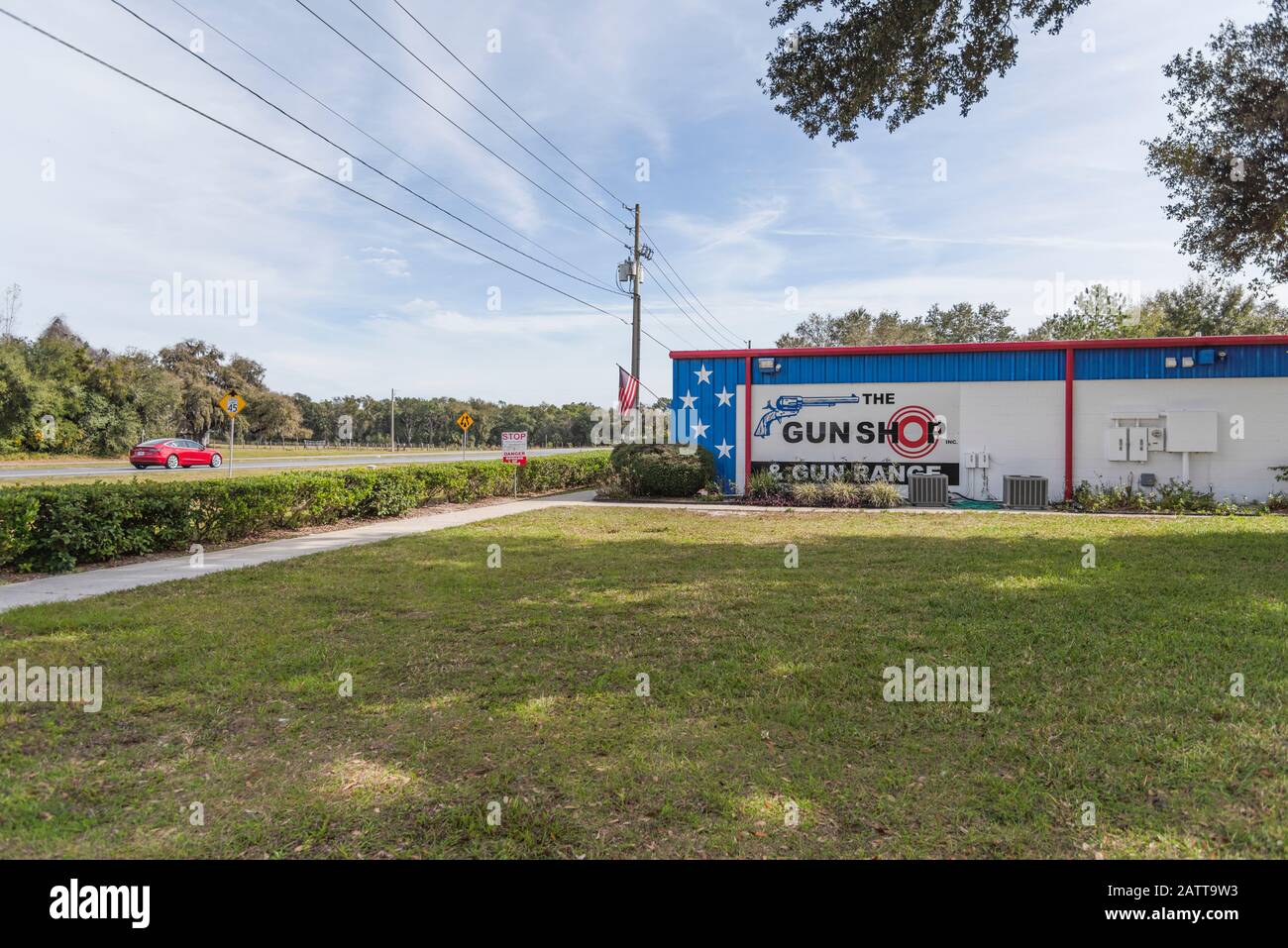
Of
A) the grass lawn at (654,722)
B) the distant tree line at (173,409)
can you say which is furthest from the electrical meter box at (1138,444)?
the distant tree line at (173,409)

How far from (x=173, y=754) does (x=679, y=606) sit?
13.9 ft

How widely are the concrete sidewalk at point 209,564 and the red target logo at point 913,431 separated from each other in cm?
987

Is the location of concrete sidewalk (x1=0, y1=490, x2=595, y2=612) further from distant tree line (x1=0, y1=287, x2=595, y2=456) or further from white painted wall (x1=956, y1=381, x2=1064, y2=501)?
distant tree line (x1=0, y1=287, x2=595, y2=456)

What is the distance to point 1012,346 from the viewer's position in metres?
16.2

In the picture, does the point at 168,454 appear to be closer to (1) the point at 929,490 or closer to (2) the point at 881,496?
(2) the point at 881,496

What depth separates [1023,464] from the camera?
53.7 feet

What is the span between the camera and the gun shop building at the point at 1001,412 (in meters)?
15.2

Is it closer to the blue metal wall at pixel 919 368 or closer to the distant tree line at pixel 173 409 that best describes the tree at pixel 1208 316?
the blue metal wall at pixel 919 368

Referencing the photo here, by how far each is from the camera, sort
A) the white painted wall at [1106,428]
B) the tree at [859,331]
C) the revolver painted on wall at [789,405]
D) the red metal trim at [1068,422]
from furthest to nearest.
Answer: the tree at [859,331], the revolver painted on wall at [789,405], the red metal trim at [1068,422], the white painted wall at [1106,428]

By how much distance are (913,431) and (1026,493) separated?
2886mm

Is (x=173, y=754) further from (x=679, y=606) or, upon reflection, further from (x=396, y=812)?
(x=679, y=606)

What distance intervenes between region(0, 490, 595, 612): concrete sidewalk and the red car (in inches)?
863

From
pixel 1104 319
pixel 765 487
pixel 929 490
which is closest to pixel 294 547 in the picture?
pixel 765 487

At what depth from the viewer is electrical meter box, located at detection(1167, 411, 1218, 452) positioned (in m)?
15.0
